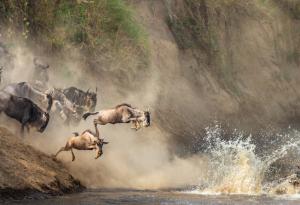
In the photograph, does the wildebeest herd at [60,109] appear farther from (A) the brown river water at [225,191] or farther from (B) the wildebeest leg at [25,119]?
(A) the brown river water at [225,191]

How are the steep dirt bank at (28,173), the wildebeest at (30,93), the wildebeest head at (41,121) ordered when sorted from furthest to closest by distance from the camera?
1. the wildebeest at (30,93)
2. the wildebeest head at (41,121)
3. the steep dirt bank at (28,173)

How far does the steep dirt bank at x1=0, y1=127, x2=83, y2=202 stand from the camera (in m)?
15.9

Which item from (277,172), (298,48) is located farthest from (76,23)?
(298,48)

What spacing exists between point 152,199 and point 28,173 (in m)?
2.99

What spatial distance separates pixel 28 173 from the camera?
16906 millimetres

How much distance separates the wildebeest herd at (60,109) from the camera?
20469 mm

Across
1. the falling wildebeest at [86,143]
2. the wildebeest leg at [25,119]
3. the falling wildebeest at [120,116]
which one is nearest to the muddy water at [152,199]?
the falling wildebeest at [86,143]

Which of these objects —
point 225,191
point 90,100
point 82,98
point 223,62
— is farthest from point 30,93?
point 223,62

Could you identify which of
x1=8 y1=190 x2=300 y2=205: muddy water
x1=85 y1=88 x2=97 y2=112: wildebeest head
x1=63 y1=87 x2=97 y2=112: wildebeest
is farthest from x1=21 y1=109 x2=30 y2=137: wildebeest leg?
x1=85 y1=88 x2=97 y2=112: wildebeest head

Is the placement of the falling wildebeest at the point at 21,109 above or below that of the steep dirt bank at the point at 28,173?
above

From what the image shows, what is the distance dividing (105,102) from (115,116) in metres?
4.59

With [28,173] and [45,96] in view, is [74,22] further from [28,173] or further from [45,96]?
[28,173]

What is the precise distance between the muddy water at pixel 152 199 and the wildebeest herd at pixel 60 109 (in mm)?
1883

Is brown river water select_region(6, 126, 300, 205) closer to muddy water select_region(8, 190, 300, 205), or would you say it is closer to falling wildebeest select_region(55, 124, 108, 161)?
muddy water select_region(8, 190, 300, 205)
